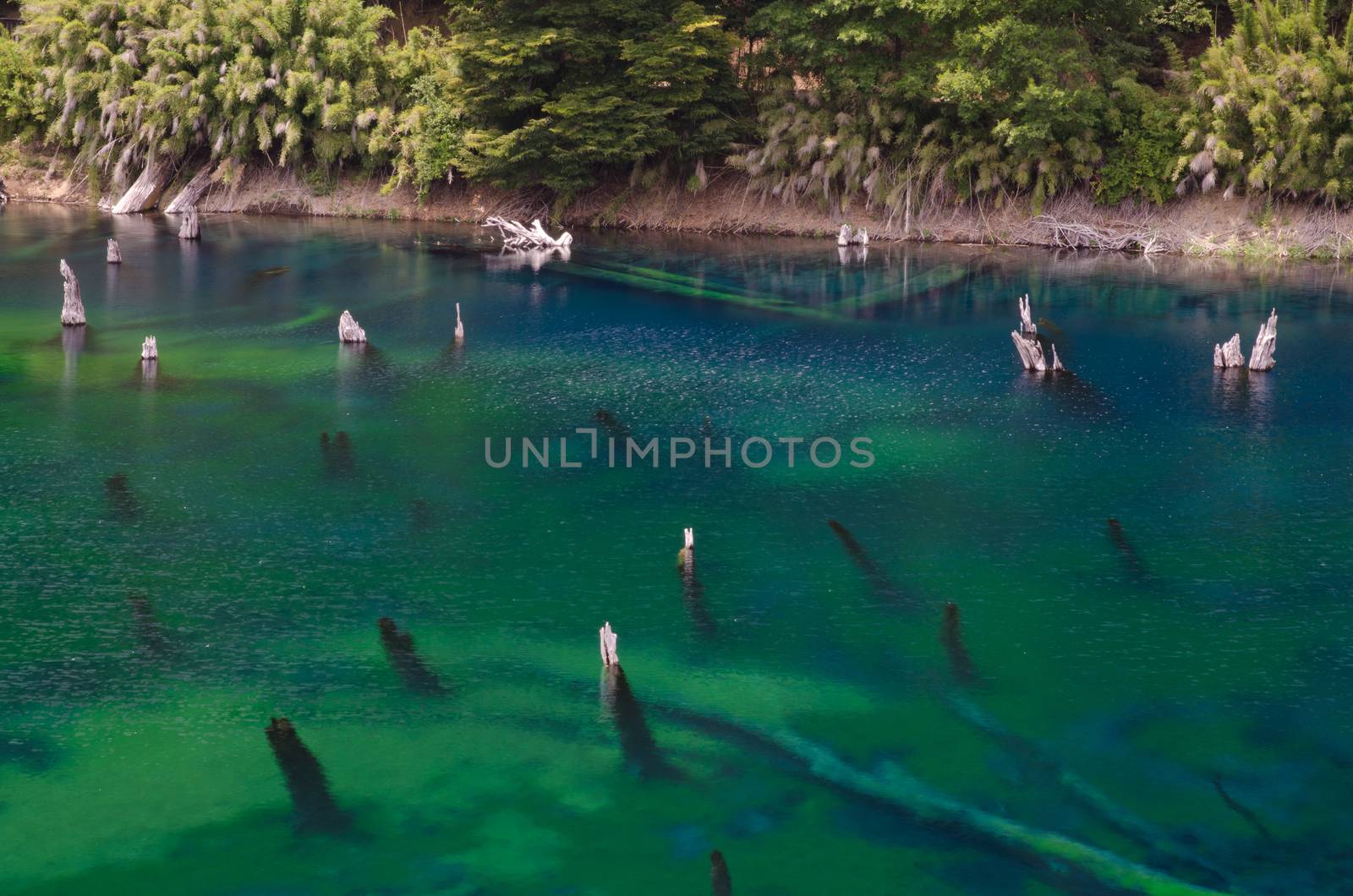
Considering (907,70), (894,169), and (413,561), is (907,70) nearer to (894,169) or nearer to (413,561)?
(894,169)

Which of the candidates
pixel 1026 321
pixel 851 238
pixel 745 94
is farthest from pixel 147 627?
pixel 745 94

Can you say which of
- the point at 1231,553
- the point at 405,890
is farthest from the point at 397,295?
the point at 405,890

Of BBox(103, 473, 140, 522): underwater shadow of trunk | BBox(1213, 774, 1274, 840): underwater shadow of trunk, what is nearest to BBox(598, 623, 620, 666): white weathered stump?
BBox(1213, 774, 1274, 840): underwater shadow of trunk

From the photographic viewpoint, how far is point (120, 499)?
Answer: 784 inches

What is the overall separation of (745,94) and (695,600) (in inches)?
1407

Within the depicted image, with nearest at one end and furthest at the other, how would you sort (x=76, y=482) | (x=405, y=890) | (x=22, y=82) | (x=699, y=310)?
(x=405, y=890)
(x=76, y=482)
(x=699, y=310)
(x=22, y=82)

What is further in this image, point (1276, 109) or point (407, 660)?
point (1276, 109)

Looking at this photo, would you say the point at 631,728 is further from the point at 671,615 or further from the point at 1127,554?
the point at 1127,554

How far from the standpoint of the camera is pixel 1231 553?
18109 millimetres

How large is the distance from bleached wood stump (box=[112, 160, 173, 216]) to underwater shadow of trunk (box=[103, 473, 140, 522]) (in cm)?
3868

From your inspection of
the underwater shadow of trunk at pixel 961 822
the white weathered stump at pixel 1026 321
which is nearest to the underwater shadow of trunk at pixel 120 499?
the underwater shadow of trunk at pixel 961 822

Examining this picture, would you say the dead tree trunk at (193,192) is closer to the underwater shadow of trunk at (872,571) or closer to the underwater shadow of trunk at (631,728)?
the underwater shadow of trunk at (872,571)

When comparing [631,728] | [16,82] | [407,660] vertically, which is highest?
[16,82]

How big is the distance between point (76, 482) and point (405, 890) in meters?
11.9
